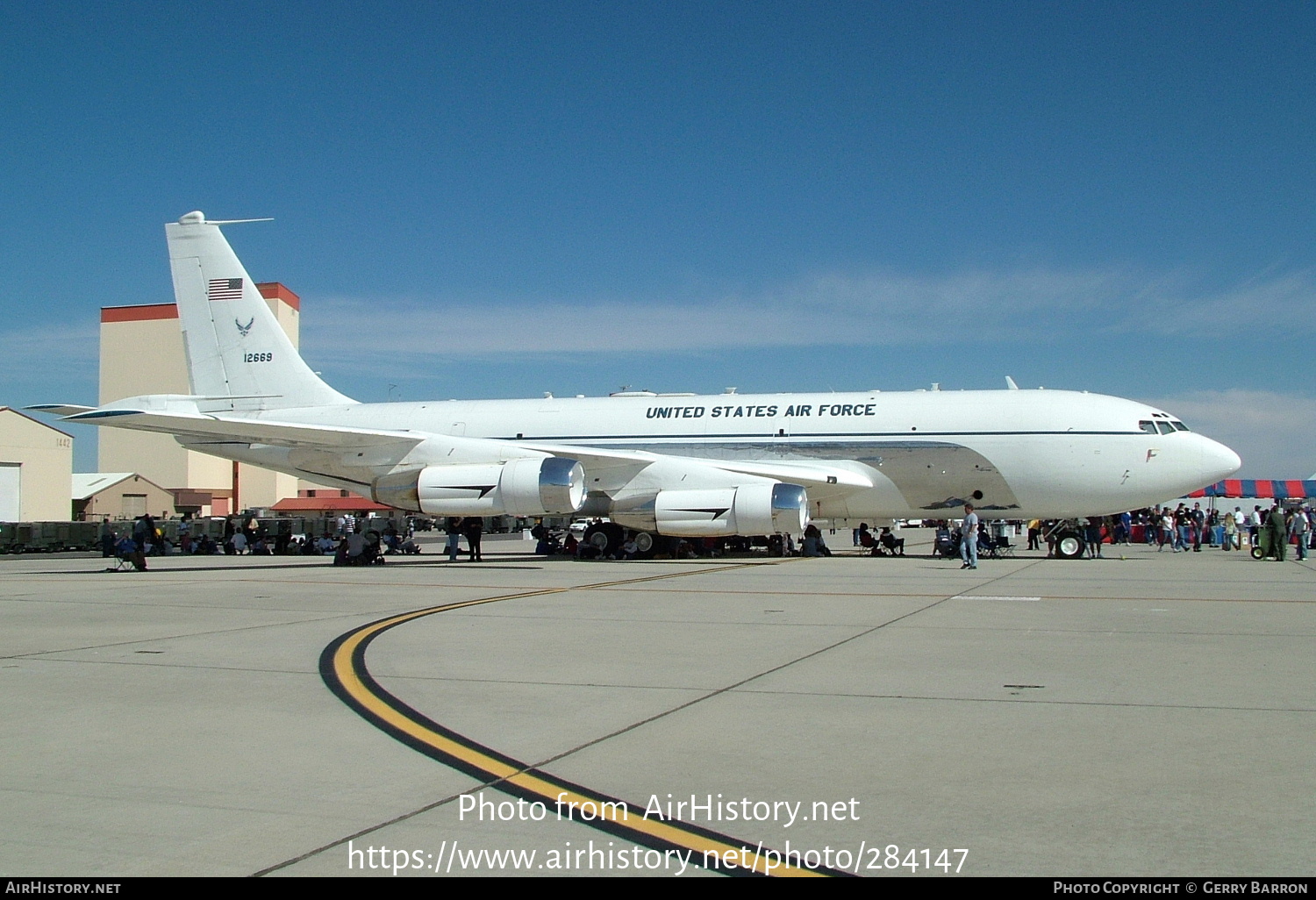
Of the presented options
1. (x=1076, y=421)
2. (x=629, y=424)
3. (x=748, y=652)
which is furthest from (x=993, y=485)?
(x=748, y=652)

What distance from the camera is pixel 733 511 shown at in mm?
24109

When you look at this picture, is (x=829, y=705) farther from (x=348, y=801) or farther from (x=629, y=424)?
(x=629, y=424)

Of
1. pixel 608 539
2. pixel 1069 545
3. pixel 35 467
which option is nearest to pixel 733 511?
pixel 608 539

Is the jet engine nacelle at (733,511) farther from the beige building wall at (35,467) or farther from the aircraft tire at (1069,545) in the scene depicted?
the beige building wall at (35,467)

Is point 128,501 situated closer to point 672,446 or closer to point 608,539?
point 608,539

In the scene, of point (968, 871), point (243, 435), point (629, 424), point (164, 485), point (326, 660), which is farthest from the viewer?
point (164, 485)

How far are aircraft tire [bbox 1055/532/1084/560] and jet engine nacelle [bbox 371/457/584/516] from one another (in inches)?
482

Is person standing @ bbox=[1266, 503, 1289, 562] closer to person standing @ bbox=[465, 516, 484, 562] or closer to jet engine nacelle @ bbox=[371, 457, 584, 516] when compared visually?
jet engine nacelle @ bbox=[371, 457, 584, 516]

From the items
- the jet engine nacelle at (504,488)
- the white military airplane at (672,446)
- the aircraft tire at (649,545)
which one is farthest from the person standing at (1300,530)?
the jet engine nacelle at (504,488)

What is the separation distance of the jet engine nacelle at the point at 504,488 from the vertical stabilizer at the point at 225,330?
21.4 feet

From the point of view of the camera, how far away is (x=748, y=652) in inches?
387

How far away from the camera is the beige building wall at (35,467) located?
177 feet

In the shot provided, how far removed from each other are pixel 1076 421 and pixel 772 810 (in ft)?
71.0

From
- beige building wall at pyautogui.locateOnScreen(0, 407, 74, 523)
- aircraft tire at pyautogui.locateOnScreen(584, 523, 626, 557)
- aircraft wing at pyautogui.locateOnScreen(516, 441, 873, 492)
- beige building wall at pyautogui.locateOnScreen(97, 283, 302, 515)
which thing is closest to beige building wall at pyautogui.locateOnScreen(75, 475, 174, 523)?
beige building wall at pyautogui.locateOnScreen(97, 283, 302, 515)
